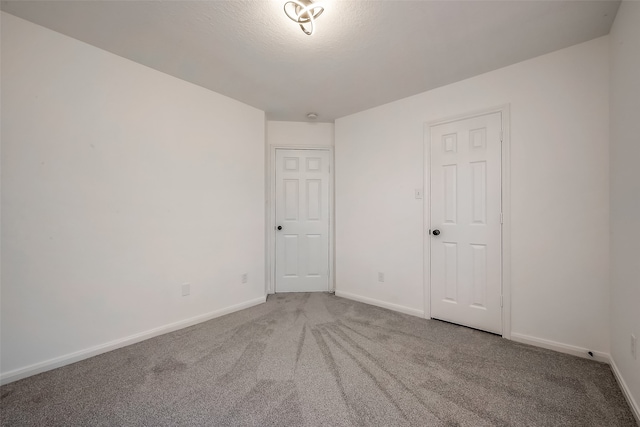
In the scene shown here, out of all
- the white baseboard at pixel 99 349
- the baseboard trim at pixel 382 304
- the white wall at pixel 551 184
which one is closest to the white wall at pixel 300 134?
the white wall at pixel 551 184

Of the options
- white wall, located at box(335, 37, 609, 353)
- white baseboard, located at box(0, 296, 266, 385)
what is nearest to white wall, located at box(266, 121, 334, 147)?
white wall, located at box(335, 37, 609, 353)

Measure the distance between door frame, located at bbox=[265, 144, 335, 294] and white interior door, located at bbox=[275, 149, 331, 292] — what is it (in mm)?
43

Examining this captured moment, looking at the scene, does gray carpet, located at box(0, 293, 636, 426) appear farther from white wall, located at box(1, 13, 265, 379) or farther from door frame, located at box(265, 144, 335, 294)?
door frame, located at box(265, 144, 335, 294)

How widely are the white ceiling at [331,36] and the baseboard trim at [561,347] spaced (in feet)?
7.61

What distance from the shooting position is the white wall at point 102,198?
5.66 feet

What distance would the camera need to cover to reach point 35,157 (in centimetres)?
178

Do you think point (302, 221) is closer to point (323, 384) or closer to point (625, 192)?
point (323, 384)

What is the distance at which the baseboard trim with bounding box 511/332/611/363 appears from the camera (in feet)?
6.21

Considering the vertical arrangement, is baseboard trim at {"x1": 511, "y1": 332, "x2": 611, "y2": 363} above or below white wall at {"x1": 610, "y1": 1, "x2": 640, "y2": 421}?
below

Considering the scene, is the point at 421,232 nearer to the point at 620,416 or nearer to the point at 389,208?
the point at 389,208

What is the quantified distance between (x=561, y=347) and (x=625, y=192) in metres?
1.27

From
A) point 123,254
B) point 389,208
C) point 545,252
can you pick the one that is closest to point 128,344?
point 123,254

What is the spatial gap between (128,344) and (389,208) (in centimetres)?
283

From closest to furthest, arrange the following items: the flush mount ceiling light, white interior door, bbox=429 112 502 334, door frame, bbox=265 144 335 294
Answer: the flush mount ceiling light
white interior door, bbox=429 112 502 334
door frame, bbox=265 144 335 294
